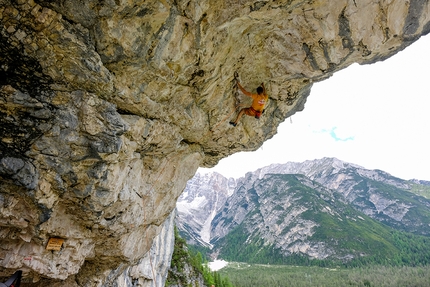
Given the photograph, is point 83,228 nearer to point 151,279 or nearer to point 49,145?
point 49,145

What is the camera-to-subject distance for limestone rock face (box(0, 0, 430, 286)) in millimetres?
5480

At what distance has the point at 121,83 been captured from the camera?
6.63 meters

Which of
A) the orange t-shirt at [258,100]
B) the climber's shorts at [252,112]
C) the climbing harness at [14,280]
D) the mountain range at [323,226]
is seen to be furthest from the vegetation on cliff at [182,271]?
the mountain range at [323,226]

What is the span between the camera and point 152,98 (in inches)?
291

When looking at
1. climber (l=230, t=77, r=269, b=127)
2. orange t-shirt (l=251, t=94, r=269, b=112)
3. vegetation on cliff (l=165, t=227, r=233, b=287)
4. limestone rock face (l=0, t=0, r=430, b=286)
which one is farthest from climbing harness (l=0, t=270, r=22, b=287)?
vegetation on cliff (l=165, t=227, r=233, b=287)

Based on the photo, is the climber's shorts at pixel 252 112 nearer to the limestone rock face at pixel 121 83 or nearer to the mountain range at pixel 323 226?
the limestone rock face at pixel 121 83

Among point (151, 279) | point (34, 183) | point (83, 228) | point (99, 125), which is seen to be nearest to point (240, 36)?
point (99, 125)

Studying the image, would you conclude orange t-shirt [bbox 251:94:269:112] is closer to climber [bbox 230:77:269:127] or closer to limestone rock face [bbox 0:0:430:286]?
climber [bbox 230:77:269:127]

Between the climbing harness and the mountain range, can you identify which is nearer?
the climbing harness

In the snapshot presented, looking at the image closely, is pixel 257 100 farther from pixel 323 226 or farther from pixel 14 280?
pixel 323 226

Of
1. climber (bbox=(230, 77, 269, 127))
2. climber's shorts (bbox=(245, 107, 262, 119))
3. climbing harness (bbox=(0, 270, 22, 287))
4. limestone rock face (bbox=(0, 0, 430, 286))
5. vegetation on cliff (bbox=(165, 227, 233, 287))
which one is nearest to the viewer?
limestone rock face (bbox=(0, 0, 430, 286))

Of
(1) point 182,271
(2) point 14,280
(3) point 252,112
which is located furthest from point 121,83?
(1) point 182,271

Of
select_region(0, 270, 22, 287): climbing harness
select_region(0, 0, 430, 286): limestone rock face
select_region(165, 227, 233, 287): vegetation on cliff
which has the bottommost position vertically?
select_region(165, 227, 233, 287): vegetation on cliff

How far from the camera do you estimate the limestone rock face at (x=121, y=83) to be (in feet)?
18.0
